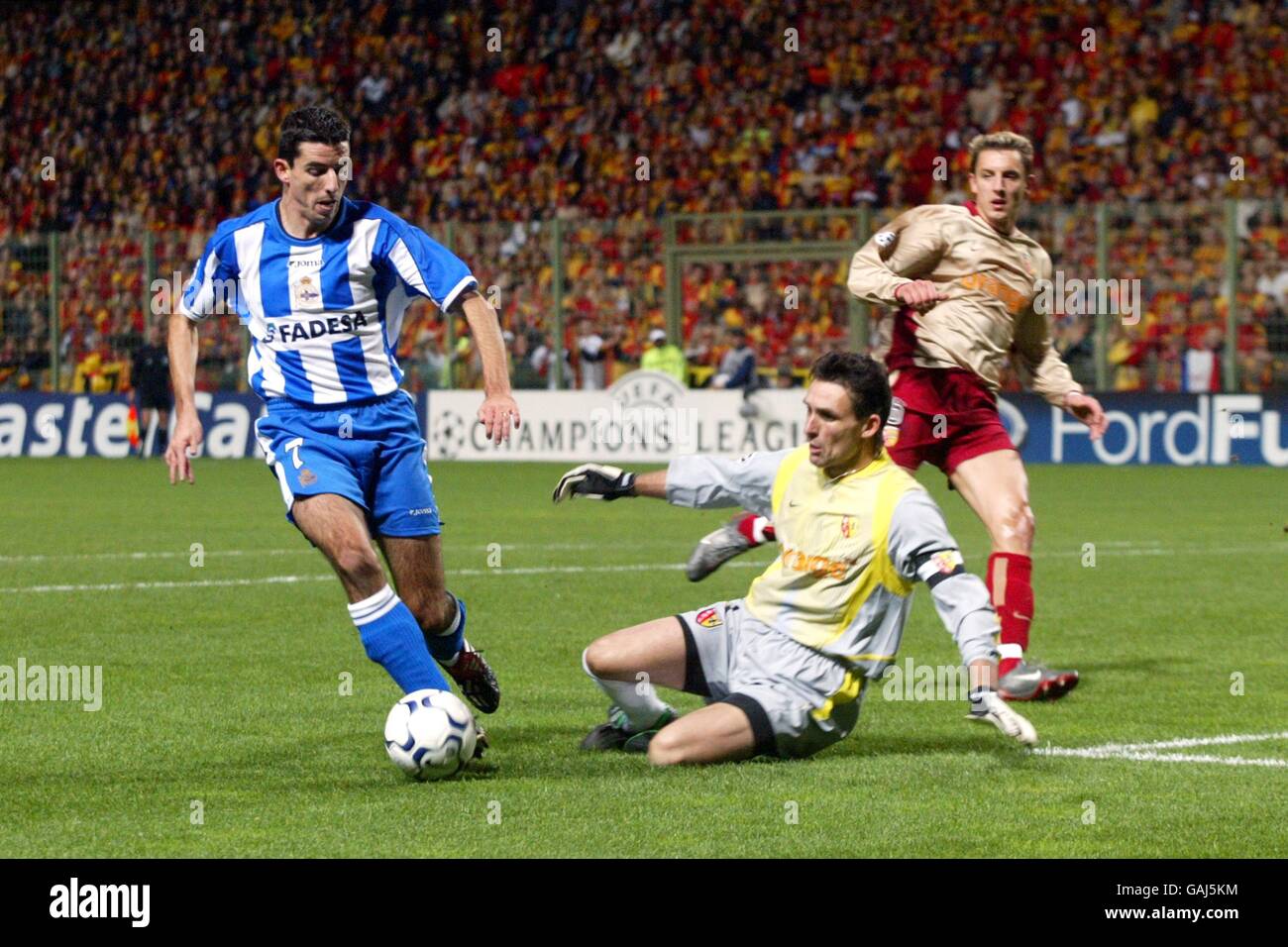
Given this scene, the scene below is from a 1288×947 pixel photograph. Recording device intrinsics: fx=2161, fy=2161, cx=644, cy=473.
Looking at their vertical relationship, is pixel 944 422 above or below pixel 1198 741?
above

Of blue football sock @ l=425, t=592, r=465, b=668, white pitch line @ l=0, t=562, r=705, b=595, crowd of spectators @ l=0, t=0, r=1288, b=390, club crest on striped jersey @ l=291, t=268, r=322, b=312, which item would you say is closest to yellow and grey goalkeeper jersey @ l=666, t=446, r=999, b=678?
blue football sock @ l=425, t=592, r=465, b=668

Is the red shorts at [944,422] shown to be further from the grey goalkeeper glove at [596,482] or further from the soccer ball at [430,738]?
the soccer ball at [430,738]

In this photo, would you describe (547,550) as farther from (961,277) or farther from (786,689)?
(786,689)

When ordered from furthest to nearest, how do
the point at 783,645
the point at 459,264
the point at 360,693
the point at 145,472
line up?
the point at 145,472
the point at 360,693
the point at 459,264
the point at 783,645

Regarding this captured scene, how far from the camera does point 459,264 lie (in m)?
7.18

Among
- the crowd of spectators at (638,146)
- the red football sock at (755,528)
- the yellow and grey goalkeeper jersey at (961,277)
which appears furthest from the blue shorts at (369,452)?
the crowd of spectators at (638,146)

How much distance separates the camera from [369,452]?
283 inches

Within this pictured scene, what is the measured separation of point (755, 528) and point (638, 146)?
912 inches

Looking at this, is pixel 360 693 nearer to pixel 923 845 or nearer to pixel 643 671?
pixel 643 671

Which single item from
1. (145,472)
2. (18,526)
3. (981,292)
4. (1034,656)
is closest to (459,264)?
(981,292)

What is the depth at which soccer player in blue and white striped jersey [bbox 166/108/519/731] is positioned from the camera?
23.0ft

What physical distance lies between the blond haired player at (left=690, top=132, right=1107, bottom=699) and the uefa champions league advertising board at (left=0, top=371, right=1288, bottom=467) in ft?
41.1

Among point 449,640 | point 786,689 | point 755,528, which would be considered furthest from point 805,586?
point 449,640

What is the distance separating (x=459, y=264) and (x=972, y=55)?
22.2m
